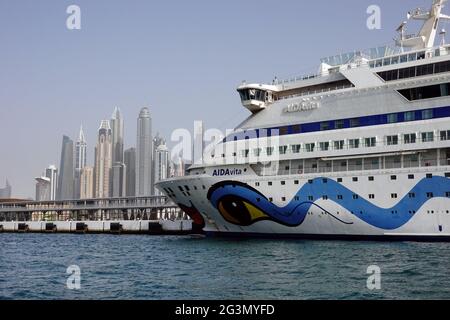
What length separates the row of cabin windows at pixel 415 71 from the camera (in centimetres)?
2611

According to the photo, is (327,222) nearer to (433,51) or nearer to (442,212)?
(442,212)

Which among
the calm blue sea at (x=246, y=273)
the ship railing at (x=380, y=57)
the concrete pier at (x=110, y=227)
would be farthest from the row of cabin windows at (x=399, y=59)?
the concrete pier at (x=110, y=227)

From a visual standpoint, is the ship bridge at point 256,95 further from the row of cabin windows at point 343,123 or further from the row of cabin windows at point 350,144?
the row of cabin windows at point 350,144

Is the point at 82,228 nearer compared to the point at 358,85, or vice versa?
the point at 358,85

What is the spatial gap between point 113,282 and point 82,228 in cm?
4847

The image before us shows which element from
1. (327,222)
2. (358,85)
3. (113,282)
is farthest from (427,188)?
(113,282)

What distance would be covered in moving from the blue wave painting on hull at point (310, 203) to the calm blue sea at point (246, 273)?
1.74 metres

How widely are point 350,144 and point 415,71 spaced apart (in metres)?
5.40

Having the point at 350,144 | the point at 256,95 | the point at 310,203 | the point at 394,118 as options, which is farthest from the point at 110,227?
the point at 394,118

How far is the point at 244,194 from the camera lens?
2812cm

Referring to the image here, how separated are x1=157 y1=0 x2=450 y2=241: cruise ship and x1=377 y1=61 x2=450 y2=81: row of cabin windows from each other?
5cm
